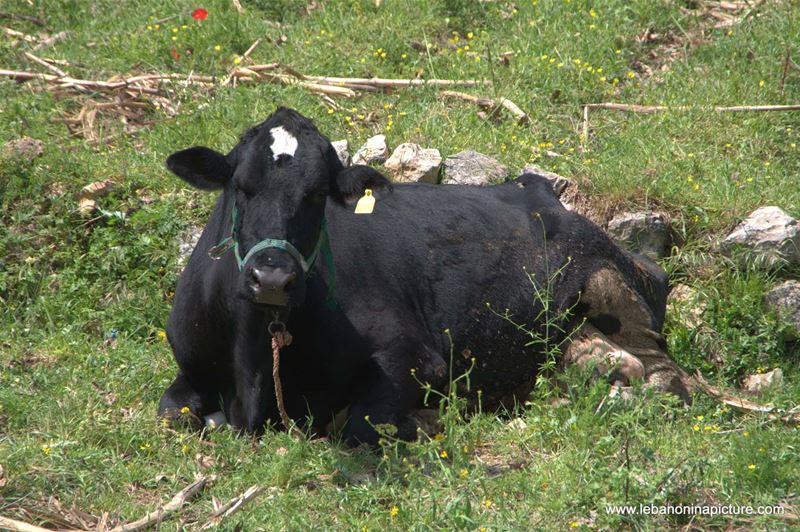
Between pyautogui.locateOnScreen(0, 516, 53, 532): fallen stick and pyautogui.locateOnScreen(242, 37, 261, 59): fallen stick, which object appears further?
pyautogui.locateOnScreen(242, 37, 261, 59): fallen stick

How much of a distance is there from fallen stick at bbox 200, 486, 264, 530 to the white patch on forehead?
172 cm

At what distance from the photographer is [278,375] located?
19.9 feet

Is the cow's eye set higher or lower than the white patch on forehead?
lower

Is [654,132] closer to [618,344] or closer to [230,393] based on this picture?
[618,344]

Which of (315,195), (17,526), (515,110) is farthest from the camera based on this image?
→ (515,110)

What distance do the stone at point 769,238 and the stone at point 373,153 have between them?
270cm

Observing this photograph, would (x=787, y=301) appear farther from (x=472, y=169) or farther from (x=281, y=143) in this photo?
(x=281, y=143)

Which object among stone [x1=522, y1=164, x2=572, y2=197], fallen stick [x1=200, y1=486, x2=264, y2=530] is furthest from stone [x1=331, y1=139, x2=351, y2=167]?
fallen stick [x1=200, y1=486, x2=264, y2=530]

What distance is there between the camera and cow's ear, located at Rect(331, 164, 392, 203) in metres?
6.09

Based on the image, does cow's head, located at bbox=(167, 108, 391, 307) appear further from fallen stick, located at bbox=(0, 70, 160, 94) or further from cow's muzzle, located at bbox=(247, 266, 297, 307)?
fallen stick, located at bbox=(0, 70, 160, 94)

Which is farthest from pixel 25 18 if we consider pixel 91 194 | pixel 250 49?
pixel 91 194

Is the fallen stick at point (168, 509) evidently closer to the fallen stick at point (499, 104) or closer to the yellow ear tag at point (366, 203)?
the yellow ear tag at point (366, 203)

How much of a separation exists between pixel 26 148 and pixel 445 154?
332cm

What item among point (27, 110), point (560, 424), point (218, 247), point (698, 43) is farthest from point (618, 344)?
point (27, 110)
